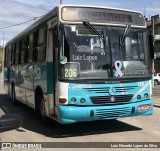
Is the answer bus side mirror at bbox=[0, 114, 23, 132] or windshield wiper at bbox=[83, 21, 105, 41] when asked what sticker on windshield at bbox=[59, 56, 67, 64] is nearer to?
windshield wiper at bbox=[83, 21, 105, 41]

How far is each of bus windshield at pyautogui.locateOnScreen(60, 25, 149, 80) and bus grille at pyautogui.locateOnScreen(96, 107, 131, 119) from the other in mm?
792

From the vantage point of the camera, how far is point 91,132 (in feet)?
29.6

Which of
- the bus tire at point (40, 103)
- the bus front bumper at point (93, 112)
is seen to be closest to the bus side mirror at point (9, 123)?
the bus front bumper at point (93, 112)

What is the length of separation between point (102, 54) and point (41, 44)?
2.31m

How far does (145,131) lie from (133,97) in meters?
0.99

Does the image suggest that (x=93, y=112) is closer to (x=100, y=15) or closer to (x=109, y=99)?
(x=109, y=99)

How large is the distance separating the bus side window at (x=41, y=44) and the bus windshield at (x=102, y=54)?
1614mm

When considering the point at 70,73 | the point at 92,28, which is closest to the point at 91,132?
the point at 70,73

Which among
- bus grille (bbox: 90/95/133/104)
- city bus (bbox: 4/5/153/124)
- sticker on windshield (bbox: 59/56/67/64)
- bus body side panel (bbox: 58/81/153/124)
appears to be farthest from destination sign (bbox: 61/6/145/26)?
bus grille (bbox: 90/95/133/104)

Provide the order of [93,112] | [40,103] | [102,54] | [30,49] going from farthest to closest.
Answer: [30,49] → [40,103] → [102,54] → [93,112]

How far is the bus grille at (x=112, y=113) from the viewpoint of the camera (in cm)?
833

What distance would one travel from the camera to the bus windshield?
8344 mm

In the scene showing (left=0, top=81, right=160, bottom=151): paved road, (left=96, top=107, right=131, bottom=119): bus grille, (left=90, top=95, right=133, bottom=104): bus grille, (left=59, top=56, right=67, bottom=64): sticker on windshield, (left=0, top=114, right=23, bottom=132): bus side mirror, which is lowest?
(left=0, top=81, right=160, bottom=151): paved road

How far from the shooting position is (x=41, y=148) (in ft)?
24.4
